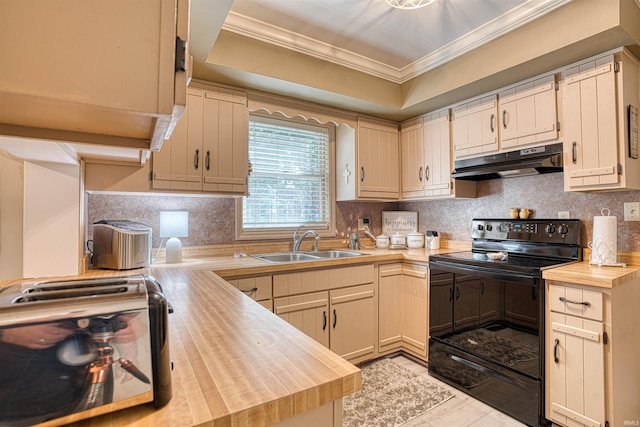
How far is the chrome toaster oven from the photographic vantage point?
497 millimetres

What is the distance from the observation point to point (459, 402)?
7.00 ft

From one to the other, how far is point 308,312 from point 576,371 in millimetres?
1639

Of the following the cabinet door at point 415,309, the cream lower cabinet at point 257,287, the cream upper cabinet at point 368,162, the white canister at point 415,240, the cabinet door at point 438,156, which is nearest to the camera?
the cream lower cabinet at point 257,287

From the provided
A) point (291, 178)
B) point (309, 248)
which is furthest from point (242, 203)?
point (309, 248)

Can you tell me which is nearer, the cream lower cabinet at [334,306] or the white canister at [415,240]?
the cream lower cabinet at [334,306]

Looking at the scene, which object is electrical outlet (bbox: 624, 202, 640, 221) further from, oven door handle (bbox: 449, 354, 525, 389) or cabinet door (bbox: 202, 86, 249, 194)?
cabinet door (bbox: 202, 86, 249, 194)

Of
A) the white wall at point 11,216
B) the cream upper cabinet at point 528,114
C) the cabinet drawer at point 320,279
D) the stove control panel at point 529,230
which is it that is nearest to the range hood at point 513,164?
the cream upper cabinet at point 528,114

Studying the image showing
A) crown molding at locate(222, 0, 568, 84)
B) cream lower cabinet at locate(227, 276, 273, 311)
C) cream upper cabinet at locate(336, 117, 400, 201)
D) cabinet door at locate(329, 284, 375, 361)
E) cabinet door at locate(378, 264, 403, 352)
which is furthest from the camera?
cream upper cabinet at locate(336, 117, 400, 201)

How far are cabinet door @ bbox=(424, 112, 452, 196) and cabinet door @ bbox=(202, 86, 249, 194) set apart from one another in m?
1.72

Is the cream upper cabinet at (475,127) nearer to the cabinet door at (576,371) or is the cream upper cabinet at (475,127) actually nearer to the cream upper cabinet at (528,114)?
the cream upper cabinet at (528,114)

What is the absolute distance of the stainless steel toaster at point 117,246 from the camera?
6.23 feet

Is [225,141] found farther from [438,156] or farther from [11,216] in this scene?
[438,156]

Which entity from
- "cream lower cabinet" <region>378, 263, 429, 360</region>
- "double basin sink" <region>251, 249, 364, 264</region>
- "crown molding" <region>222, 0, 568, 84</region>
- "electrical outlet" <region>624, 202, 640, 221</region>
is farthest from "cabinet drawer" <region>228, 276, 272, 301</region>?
"electrical outlet" <region>624, 202, 640, 221</region>

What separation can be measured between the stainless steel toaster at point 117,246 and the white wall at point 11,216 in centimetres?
37
